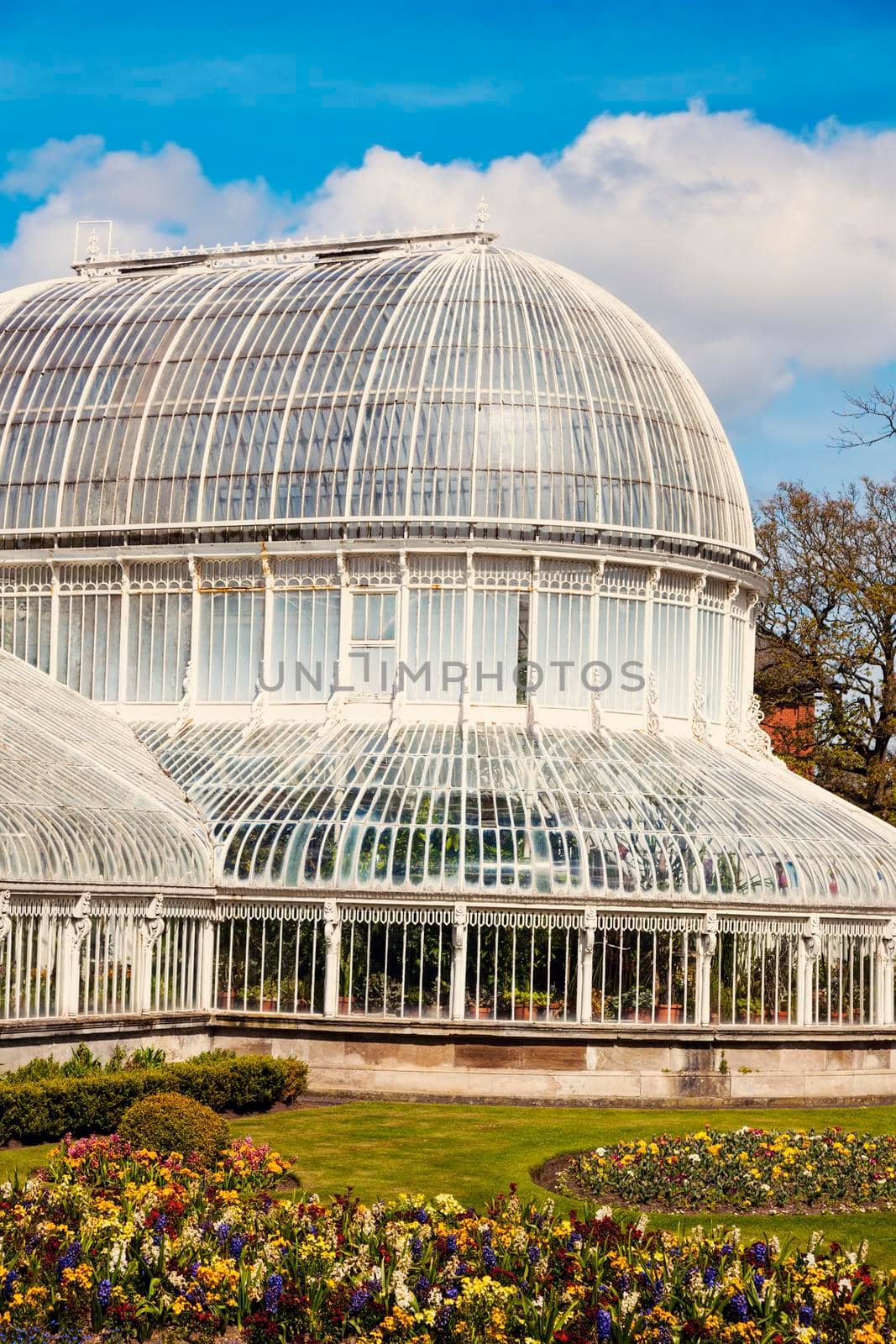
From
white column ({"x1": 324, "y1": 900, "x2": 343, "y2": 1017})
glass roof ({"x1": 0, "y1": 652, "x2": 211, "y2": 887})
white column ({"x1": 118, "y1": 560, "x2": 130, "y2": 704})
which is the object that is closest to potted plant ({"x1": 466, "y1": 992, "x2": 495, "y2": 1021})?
white column ({"x1": 324, "y1": 900, "x2": 343, "y2": 1017})

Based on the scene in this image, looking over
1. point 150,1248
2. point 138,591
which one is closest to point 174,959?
point 138,591

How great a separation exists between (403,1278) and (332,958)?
16.7 m

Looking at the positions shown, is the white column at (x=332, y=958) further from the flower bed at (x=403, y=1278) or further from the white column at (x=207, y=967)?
the flower bed at (x=403, y=1278)

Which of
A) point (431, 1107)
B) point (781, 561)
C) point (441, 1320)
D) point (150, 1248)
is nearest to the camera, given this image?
point (441, 1320)

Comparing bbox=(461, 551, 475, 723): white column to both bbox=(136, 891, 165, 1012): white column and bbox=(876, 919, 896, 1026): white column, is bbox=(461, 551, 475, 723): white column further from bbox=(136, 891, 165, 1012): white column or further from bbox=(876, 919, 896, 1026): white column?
bbox=(876, 919, 896, 1026): white column

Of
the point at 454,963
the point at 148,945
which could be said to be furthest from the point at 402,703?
the point at 148,945

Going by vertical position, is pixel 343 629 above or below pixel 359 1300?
above

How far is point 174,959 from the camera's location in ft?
112

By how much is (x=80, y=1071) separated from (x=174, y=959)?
4853mm

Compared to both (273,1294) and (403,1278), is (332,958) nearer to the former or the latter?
(273,1294)

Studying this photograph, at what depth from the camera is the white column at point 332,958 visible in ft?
111

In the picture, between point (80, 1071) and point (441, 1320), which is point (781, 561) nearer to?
point (80, 1071)

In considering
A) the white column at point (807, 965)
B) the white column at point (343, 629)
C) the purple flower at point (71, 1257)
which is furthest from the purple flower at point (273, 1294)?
the white column at point (343, 629)

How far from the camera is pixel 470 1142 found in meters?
28.8
